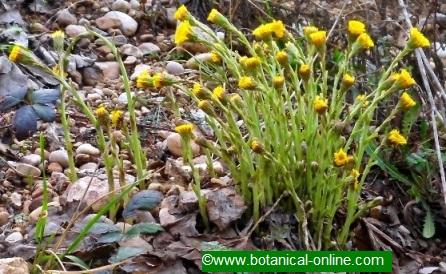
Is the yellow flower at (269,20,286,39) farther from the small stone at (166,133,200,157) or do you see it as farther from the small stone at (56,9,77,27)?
the small stone at (56,9,77,27)

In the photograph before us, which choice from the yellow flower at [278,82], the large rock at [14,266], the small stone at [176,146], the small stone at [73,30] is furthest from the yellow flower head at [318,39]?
the small stone at [73,30]

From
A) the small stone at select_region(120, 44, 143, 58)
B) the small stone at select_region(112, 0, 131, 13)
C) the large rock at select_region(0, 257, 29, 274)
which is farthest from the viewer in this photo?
the small stone at select_region(112, 0, 131, 13)

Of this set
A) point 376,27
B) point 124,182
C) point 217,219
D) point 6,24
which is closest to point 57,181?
point 124,182

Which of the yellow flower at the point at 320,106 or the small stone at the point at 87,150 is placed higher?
the yellow flower at the point at 320,106

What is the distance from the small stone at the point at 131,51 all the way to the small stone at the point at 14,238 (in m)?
1.14

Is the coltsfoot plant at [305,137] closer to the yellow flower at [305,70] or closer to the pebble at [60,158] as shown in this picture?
the yellow flower at [305,70]

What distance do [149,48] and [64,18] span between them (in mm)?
353

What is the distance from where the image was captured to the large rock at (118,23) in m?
2.94

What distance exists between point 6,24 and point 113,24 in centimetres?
42

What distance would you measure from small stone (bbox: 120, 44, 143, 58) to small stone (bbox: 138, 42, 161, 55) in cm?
3

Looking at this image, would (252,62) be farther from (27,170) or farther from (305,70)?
(27,170)

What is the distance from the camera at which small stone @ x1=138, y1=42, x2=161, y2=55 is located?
2.83 meters

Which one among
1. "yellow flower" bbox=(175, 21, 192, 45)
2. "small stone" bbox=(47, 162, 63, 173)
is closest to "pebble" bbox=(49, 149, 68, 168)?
Result: "small stone" bbox=(47, 162, 63, 173)

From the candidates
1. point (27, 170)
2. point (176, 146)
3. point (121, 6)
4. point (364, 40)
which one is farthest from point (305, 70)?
point (121, 6)
